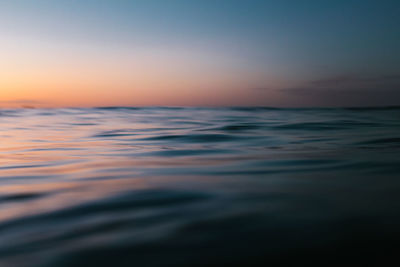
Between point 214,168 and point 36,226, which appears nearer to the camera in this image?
point 36,226

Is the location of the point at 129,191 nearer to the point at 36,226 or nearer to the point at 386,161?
the point at 36,226

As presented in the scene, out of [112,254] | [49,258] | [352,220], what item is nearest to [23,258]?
[49,258]

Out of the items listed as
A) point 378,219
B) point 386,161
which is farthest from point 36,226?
point 386,161

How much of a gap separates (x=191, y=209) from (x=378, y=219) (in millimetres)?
793

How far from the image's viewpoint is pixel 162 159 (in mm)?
3164

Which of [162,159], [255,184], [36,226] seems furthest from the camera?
[162,159]

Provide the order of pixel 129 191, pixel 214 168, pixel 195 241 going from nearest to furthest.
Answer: pixel 195 241 → pixel 129 191 → pixel 214 168

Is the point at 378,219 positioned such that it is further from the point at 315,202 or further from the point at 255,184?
the point at 255,184

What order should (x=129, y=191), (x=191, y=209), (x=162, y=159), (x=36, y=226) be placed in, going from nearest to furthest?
1. (x=36, y=226)
2. (x=191, y=209)
3. (x=129, y=191)
4. (x=162, y=159)

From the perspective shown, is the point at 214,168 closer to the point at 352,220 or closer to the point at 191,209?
the point at 191,209

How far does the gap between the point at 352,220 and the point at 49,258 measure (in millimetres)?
1132

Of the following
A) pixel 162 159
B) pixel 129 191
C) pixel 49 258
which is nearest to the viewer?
pixel 49 258

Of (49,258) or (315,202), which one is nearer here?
(49,258)

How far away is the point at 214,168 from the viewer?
262 cm
